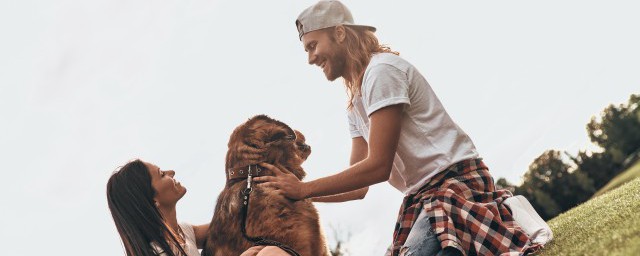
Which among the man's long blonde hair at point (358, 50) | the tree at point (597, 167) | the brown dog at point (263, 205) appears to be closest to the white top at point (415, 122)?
the man's long blonde hair at point (358, 50)

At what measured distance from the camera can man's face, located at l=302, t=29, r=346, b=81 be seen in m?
4.07

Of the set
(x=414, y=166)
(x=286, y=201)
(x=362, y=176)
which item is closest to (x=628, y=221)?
(x=414, y=166)

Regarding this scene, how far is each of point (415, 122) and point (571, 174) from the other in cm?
3409

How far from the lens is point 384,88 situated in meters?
3.70

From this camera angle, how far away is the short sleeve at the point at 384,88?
12.1ft

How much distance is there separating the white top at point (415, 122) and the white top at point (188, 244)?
167 centimetres

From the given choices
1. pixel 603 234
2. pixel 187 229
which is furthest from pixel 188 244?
pixel 603 234

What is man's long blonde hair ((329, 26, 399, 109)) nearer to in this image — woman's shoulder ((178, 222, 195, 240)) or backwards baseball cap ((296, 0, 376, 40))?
backwards baseball cap ((296, 0, 376, 40))

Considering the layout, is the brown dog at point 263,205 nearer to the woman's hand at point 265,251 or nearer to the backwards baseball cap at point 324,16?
the woman's hand at point 265,251

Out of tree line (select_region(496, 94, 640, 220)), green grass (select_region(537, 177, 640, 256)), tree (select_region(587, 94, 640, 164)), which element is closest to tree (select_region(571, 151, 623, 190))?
tree line (select_region(496, 94, 640, 220))

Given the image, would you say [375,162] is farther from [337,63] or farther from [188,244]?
[188,244]

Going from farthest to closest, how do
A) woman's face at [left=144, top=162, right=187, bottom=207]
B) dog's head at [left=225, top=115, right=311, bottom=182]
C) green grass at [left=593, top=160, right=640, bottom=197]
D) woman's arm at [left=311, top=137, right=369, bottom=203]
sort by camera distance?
green grass at [left=593, top=160, right=640, bottom=197] → woman's arm at [left=311, top=137, right=369, bottom=203] → woman's face at [left=144, top=162, right=187, bottom=207] → dog's head at [left=225, top=115, right=311, bottom=182]

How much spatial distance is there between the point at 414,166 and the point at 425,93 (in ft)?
1.58

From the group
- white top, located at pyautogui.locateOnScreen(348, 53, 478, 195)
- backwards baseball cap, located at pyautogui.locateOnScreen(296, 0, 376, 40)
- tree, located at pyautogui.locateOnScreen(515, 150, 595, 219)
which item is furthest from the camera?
tree, located at pyautogui.locateOnScreen(515, 150, 595, 219)
